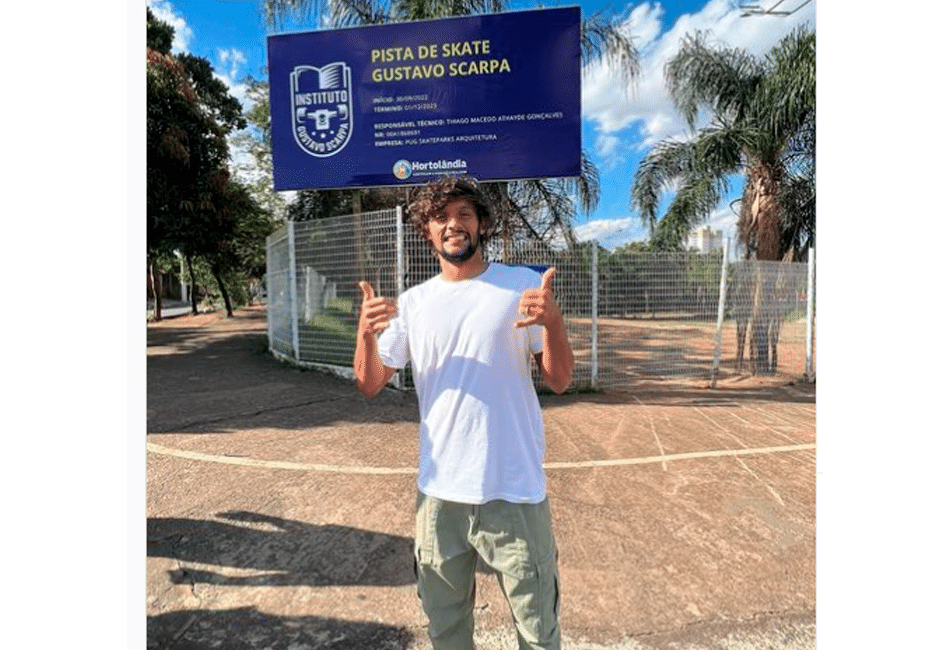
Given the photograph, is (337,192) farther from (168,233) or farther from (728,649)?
(728,649)

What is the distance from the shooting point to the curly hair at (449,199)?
173cm

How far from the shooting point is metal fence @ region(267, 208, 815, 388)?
662 cm

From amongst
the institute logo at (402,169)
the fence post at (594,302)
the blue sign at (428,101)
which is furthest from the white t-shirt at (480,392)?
the institute logo at (402,169)

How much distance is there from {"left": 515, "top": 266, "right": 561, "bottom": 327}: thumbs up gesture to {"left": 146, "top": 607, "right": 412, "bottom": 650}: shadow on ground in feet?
4.79

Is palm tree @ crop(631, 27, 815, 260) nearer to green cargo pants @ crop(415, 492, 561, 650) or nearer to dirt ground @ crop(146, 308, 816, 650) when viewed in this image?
dirt ground @ crop(146, 308, 816, 650)

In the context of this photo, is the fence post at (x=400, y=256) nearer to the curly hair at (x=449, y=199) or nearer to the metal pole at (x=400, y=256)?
the metal pole at (x=400, y=256)

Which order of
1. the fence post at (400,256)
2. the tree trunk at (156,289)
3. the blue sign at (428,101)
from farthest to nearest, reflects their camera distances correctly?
the tree trunk at (156,289)
the blue sign at (428,101)
the fence post at (400,256)

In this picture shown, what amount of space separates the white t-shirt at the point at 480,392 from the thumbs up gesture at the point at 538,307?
5cm

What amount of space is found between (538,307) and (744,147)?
9097mm

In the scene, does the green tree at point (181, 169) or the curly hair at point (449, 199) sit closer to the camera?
the curly hair at point (449, 199)

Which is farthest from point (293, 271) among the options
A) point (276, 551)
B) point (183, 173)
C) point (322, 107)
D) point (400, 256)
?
point (276, 551)

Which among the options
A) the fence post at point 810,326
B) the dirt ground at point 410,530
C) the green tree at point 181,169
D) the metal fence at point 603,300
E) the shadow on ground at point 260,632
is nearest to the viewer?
the shadow on ground at point 260,632

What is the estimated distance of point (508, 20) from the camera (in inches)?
266

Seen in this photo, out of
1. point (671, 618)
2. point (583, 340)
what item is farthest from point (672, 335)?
point (671, 618)
